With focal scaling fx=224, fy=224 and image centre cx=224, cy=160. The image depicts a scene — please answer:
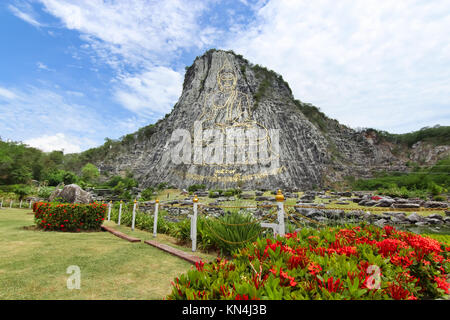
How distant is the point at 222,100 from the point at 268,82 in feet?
38.3

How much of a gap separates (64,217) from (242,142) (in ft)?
56.9

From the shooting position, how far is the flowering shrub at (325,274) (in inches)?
64.9

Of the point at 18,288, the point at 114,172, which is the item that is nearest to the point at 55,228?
the point at 18,288

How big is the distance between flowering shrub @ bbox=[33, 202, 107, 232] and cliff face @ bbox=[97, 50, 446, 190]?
16.5 meters

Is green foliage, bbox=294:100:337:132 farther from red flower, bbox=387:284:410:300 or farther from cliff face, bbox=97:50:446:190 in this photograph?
red flower, bbox=387:284:410:300

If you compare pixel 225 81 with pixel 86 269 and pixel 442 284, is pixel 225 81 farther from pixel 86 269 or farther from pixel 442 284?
pixel 442 284

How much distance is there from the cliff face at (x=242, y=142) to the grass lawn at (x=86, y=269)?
61.3 feet

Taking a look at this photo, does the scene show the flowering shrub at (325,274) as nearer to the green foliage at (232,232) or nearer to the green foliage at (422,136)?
the green foliage at (232,232)

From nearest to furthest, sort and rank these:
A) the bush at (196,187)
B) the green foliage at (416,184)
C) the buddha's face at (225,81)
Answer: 1. the green foliage at (416,184)
2. the bush at (196,187)
3. the buddha's face at (225,81)

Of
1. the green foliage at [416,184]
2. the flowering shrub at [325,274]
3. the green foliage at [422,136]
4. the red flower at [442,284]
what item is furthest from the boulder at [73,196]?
the green foliage at [422,136]

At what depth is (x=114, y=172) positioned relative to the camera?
42594 mm

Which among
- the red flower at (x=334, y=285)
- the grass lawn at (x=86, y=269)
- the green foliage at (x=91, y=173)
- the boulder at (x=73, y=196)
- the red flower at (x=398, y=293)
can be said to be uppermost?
the green foliage at (x=91, y=173)

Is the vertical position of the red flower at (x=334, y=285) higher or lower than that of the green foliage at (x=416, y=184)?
lower
